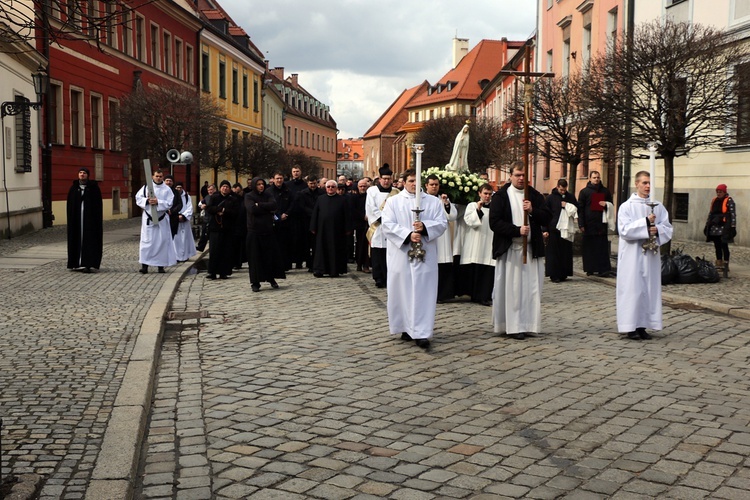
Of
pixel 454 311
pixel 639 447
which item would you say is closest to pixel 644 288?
pixel 454 311

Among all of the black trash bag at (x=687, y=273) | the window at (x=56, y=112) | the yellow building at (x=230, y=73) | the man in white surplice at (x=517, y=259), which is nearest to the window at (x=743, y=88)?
the black trash bag at (x=687, y=273)

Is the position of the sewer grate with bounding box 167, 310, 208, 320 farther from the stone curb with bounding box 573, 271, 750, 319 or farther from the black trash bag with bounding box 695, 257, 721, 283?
the black trash bag with bounding box 695, 257, 721, 283

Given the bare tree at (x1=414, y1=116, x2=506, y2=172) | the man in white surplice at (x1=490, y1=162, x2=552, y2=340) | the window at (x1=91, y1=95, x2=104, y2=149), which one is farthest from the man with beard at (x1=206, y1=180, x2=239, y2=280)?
the bare tree at (x1=414, y1=116, x2=506, y2=172)

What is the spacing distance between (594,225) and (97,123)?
24246 millimetres

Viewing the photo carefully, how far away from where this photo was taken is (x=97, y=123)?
3575 centimetres

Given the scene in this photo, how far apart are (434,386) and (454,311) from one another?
15.7 ft

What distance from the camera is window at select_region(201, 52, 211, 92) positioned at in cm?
5147

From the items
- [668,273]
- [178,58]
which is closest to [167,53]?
[178,58]

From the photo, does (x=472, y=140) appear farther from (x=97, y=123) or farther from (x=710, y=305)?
(x=710, y=305)

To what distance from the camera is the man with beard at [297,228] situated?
61.1 ft

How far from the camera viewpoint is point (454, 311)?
1204 centimetres

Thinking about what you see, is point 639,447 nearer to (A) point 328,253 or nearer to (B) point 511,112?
(A) point 328,253

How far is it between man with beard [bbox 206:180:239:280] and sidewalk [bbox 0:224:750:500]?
70cm

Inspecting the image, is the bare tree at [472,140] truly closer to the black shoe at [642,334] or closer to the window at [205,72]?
the window at [205,72]
